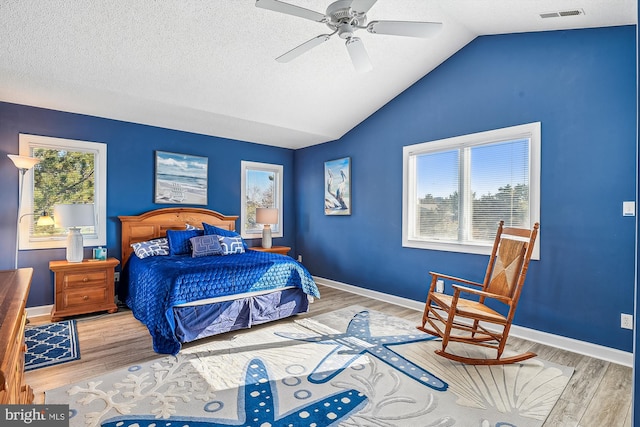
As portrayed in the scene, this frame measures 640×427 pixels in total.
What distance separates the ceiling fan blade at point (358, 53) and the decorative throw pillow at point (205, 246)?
2.78m

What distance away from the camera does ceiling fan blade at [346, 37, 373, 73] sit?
2.60m

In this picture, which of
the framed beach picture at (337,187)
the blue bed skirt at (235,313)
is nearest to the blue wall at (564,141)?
the framed beach picture at (337,187)

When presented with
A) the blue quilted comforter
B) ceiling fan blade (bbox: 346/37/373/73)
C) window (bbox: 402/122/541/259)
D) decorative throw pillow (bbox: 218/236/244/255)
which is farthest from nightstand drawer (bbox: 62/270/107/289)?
window (bbox: 402/122/541/259)

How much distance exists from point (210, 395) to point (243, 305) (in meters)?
1.26

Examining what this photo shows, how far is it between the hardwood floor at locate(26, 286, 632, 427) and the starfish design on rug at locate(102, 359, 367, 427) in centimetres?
87

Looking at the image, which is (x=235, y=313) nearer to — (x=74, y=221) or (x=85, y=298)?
(x=85, y=298)

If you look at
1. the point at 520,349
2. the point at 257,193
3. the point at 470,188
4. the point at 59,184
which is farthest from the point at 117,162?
the point at 520,349

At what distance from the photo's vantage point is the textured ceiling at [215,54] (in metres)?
2.82

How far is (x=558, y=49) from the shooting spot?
3270mm

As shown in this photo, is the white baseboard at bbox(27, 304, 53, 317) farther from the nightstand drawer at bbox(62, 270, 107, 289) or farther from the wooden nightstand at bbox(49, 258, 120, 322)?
the nightstand drawer at bbox(62, 270, 107, 289)

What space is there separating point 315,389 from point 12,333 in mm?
1798

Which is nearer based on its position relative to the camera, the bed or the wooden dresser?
the wooden dresser

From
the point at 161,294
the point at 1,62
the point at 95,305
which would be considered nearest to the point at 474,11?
the point at 161,294

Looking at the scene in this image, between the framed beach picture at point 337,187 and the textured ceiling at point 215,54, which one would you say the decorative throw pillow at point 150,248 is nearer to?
the textured ceiling at point 215,54
